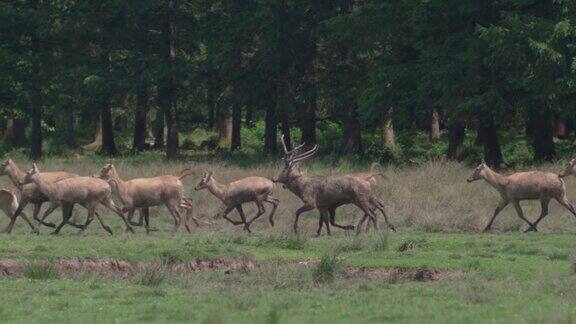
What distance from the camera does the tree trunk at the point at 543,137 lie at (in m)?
39.7

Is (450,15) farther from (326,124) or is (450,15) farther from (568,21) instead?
(326,124)

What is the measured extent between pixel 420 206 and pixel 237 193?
4.66m

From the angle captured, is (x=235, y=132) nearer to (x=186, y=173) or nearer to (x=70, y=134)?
(x=70, y=134)

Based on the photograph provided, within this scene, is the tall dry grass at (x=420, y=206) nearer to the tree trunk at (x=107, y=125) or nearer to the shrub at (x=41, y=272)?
the shrub at (x=41, y=272)

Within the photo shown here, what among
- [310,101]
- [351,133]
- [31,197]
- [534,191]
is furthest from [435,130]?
[31,197]

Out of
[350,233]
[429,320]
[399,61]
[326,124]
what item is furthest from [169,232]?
[326,124]

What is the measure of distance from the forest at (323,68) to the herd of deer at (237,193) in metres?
11.5

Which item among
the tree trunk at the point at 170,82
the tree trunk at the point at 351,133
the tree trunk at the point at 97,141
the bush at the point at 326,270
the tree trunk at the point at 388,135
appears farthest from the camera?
the tree trunk at the point at 97,141

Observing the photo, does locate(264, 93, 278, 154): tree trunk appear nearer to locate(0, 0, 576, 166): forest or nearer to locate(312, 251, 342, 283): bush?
locate(0, 0, 576, 166): forest

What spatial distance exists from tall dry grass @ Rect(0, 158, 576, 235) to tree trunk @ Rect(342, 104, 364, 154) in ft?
39.5

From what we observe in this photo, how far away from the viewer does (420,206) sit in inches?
1077

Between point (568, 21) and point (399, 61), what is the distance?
844 cm

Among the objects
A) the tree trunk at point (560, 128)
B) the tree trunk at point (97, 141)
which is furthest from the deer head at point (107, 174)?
the tree trunk at point (97, 141)

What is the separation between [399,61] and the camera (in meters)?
42.1
